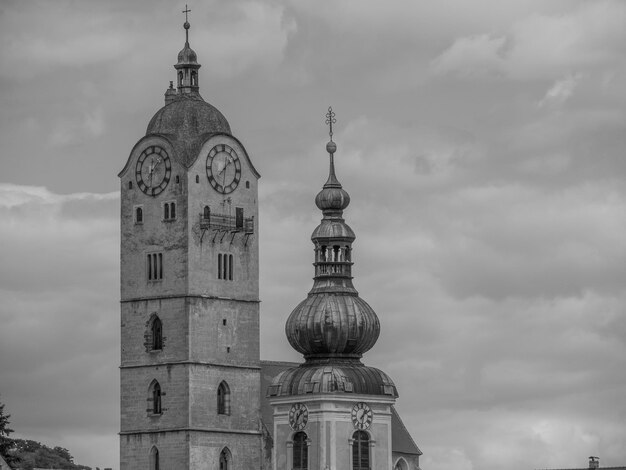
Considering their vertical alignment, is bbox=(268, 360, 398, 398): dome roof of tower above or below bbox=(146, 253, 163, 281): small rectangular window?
below

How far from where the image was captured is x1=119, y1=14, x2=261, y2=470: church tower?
152500 millimetres

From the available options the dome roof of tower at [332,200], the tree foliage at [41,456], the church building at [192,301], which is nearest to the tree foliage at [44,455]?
the tree foliage at [41,456]

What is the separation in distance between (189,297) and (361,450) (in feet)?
85.9

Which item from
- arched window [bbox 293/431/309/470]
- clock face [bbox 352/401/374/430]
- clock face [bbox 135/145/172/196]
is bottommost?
arched window [bbox 293/431/309/470]

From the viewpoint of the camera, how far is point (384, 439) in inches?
5094

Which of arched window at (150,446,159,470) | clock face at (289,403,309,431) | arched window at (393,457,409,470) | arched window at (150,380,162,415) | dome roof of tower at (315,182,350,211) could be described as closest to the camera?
clock face at (289,403,309,431)

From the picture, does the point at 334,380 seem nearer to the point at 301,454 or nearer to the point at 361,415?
the point at 361,415

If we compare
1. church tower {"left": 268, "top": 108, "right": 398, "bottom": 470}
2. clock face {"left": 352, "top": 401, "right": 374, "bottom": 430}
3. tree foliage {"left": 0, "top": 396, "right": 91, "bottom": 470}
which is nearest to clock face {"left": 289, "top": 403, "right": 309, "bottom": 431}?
church tower {"left": 268, "top": 108, "right": 398, "bottom": 470}

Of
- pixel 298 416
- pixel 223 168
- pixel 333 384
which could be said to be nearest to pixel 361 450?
pixel 298 416

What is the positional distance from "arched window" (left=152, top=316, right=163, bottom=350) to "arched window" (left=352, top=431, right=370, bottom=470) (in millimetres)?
26806

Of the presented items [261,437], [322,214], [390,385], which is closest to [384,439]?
[390,385]

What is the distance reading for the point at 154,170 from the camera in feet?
510

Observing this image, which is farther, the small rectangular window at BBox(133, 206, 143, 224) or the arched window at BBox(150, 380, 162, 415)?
the small rectangular window at BBox(133, 206, 143, 224)

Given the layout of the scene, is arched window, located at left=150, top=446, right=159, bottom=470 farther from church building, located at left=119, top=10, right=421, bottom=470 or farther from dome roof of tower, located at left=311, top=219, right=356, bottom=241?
dome roof of tower, located at left=311, top=219, right=356, bottom=241
